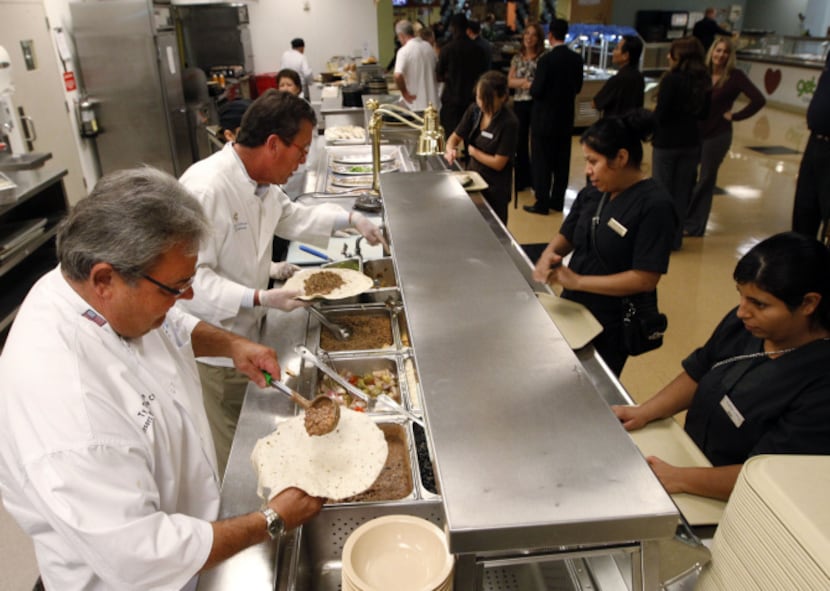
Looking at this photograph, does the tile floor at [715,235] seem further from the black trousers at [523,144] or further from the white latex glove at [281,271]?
the white latex glove at [281,271]

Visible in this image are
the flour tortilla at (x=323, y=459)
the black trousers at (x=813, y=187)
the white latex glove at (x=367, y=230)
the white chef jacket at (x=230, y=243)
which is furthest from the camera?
the black trousers at (x=813, y=187)

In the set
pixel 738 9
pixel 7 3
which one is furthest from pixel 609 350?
pixel 738 9

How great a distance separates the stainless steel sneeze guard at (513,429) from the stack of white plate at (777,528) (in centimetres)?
13

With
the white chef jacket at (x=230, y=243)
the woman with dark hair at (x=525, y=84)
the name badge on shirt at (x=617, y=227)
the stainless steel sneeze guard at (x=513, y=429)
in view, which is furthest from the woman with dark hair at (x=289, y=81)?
the stainless steel sneeze guard at (x=513, y=429)

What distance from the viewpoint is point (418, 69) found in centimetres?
716

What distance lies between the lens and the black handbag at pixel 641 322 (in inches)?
87.8

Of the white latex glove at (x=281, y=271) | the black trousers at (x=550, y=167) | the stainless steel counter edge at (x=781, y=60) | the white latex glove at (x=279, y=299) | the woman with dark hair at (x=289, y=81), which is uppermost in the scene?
the woman with dark hair at (x=289, y=81)

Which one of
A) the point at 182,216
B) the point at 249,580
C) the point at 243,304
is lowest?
the point at 249,580

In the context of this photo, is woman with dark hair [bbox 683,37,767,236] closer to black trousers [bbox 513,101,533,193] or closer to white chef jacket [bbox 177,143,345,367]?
black trousers [bbox 513,101,533,193]

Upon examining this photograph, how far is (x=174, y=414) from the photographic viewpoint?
126 centimetres

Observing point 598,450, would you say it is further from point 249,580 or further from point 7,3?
point 7,3

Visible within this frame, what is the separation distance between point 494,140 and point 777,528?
3545 mm

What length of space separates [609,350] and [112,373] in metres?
1.86

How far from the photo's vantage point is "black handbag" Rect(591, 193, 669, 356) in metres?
2.23
